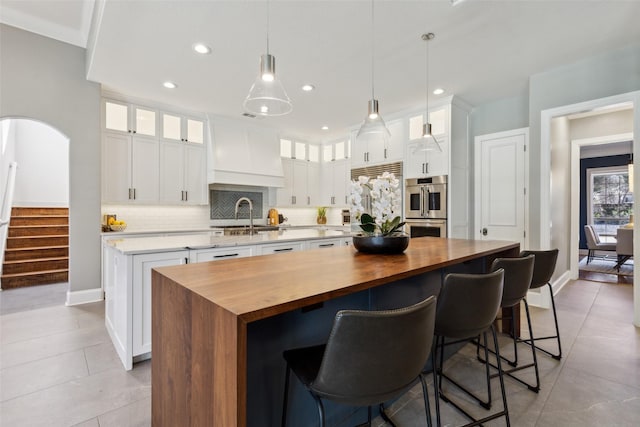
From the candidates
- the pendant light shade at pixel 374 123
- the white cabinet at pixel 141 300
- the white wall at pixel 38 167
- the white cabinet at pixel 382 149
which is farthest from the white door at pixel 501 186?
the white wall at pixel 38 167

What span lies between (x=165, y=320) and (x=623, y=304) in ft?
16.2

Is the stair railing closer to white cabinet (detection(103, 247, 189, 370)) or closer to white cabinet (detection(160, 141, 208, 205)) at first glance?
white cabinet (detection(160, 141, 208, 205))

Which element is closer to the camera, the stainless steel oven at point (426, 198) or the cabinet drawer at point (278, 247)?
the cabinet drawer at point (278, 247)

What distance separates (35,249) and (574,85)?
8022 millimetres

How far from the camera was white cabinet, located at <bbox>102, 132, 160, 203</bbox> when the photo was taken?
13.6ft

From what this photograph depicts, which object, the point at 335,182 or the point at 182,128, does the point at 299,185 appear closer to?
the point at 335,182

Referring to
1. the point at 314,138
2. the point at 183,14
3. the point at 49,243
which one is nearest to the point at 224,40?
the point at 183,14

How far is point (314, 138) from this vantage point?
6.65 metres

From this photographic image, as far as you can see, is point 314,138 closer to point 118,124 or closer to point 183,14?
point 118,124

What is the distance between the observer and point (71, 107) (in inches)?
145

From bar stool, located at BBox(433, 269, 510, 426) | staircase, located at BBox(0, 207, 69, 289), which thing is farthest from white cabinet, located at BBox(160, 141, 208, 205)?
bar stool, located at BBox(433, 269, 510, 426)

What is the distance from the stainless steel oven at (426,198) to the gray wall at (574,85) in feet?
3.47

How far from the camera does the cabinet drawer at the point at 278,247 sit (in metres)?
2.96

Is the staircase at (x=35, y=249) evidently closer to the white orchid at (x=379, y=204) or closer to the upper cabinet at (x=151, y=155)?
the upper cabinet at (x=151, y=155)
